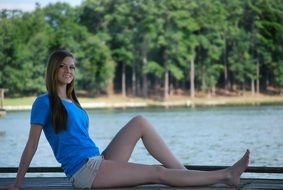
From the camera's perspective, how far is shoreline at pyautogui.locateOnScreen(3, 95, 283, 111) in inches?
1549

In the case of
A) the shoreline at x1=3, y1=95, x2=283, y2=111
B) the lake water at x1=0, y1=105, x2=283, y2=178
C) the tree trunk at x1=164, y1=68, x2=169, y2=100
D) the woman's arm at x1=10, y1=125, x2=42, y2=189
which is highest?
the woman's arm at x1=10, y1=125, x2=42, y2=189

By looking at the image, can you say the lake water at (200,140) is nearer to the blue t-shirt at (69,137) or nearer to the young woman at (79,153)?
the young woman at (79,153)

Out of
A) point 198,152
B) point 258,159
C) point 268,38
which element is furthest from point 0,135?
point 268,38

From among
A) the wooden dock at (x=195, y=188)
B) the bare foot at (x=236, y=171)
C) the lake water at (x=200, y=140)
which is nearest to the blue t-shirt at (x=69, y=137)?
the wooden dock at (x=195, y=188)

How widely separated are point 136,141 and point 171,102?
39.4 meters

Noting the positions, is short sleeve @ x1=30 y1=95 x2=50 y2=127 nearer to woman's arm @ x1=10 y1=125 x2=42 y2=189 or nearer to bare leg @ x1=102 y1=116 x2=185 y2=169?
woman's arm @ x1=10 y1=125 x2=42 y2=189

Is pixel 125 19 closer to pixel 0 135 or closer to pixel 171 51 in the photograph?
pixel 171 51

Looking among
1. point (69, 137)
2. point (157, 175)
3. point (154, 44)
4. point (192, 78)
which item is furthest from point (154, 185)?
point (192, 78)

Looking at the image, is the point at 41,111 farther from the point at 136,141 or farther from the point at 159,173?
the point at 159,173

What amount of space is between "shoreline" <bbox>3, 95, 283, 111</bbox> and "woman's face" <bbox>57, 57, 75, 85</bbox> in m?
34.7

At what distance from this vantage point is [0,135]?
1983 centimetres

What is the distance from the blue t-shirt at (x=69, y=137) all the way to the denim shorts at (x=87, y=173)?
2cm

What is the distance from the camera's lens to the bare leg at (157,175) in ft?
9.31

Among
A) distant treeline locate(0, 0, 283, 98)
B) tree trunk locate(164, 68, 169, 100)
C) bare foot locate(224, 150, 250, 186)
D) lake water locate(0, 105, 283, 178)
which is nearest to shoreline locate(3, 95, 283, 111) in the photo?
tree trunk locate(164, 68, 169, 100)
